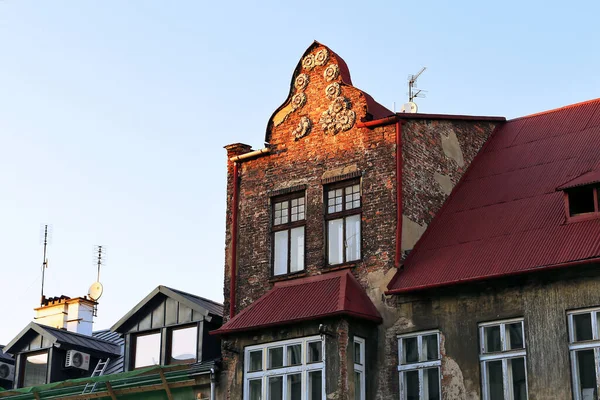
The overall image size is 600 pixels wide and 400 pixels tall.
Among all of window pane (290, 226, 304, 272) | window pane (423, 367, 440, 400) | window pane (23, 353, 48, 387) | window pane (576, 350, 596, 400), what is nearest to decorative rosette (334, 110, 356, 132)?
window pane (290, 226, 304, 272)

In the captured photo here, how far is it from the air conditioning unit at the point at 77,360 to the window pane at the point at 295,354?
982 cm

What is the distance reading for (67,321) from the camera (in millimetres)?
39969

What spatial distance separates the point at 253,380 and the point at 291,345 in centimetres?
128

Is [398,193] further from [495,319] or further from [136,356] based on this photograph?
[136,356]

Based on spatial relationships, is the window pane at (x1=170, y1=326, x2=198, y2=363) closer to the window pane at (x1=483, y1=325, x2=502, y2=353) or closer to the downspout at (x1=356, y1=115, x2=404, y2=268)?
the downspout at (x1=356, y1=115, x2=404, y2=268)

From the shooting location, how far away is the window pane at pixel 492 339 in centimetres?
2593

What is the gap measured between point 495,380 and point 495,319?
128 centimetres

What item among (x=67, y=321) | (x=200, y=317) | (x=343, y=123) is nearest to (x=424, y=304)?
(x=343, y=123)

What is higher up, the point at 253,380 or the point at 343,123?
the point at 343,123

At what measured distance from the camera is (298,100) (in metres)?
31.5

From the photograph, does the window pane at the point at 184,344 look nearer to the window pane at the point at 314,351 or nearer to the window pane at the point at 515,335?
the window pane at the point at 314,351

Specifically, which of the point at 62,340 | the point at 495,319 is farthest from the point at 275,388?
the point at 62,340

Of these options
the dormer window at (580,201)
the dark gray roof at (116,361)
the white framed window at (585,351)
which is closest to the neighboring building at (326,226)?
the dormer window at (580,201)

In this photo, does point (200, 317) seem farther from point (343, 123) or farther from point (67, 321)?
point (67, 321)
